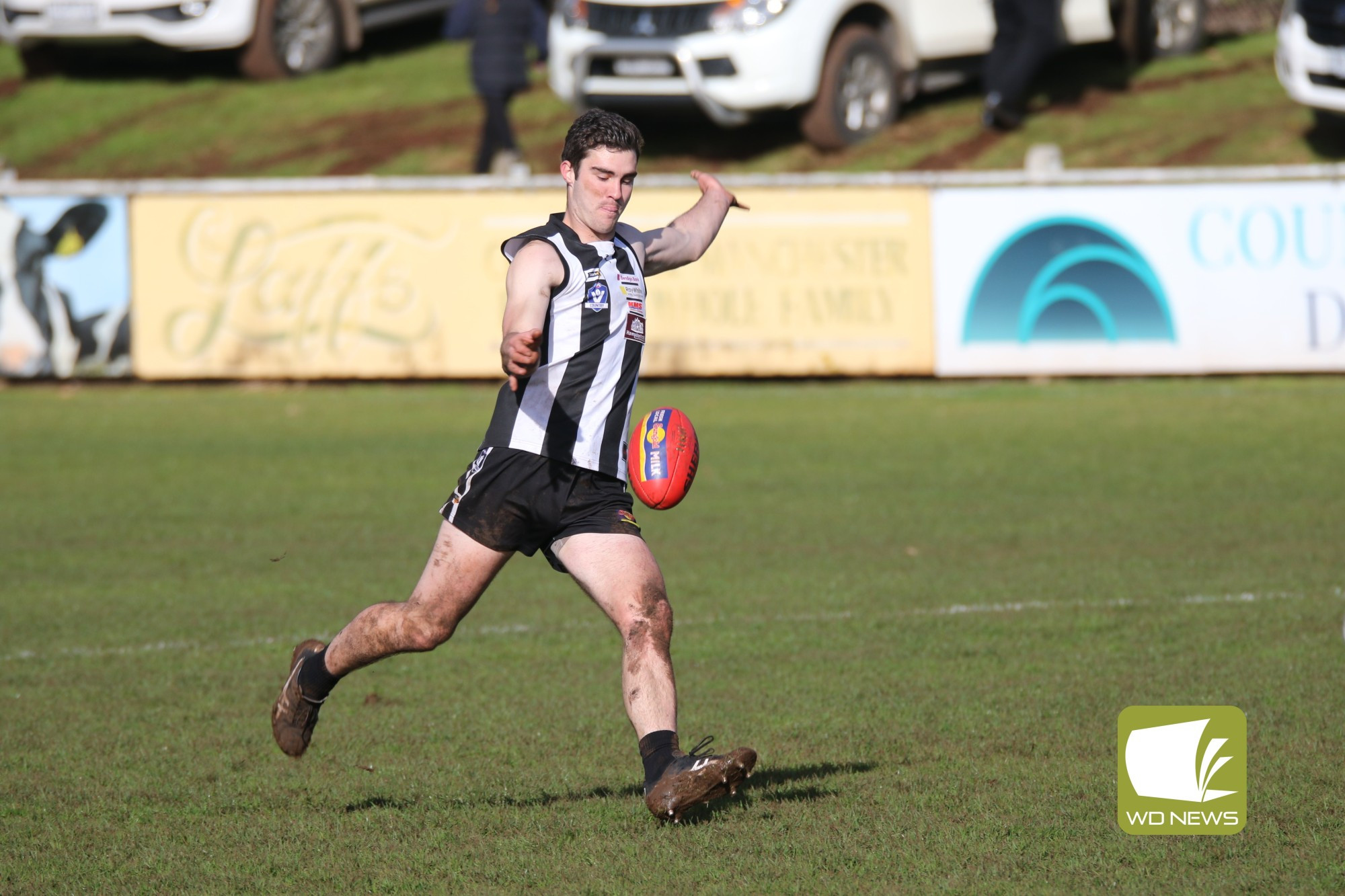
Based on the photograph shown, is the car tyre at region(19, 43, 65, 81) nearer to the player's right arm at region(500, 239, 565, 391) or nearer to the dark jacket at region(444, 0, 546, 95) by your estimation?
the dark jacket at region(444, 0, 546, 95)

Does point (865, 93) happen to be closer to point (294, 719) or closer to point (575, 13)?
point (575, 13)

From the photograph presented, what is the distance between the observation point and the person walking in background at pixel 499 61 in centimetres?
1858

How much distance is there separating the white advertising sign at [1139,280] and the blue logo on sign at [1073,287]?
1 cm

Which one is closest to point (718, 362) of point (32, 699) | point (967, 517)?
point (967, 517)

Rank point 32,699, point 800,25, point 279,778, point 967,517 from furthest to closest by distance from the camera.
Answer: point 800,25 → point 967,517 → point 32,699 → point 279,778

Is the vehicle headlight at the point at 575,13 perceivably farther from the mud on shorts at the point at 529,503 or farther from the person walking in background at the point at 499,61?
the mud on shorts at the point at 529,503

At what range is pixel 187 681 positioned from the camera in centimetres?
721

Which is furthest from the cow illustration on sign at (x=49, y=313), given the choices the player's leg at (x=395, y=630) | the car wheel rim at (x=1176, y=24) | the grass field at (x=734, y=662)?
the car wheel rim at (x=1176, y=24)

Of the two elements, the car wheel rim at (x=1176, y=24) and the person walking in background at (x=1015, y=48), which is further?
the car wheel rim at (x=1176, y=24)

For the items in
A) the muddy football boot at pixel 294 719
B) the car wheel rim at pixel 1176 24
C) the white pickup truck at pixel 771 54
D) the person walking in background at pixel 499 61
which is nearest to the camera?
the muddy football boot at pixel 294 719

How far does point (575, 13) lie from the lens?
18219 millimetres

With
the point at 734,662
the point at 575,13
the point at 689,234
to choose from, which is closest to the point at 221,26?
the point at 575,13

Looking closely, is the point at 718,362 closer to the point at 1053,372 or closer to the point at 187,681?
the point at 1053,372

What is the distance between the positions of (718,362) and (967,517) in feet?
18.8
